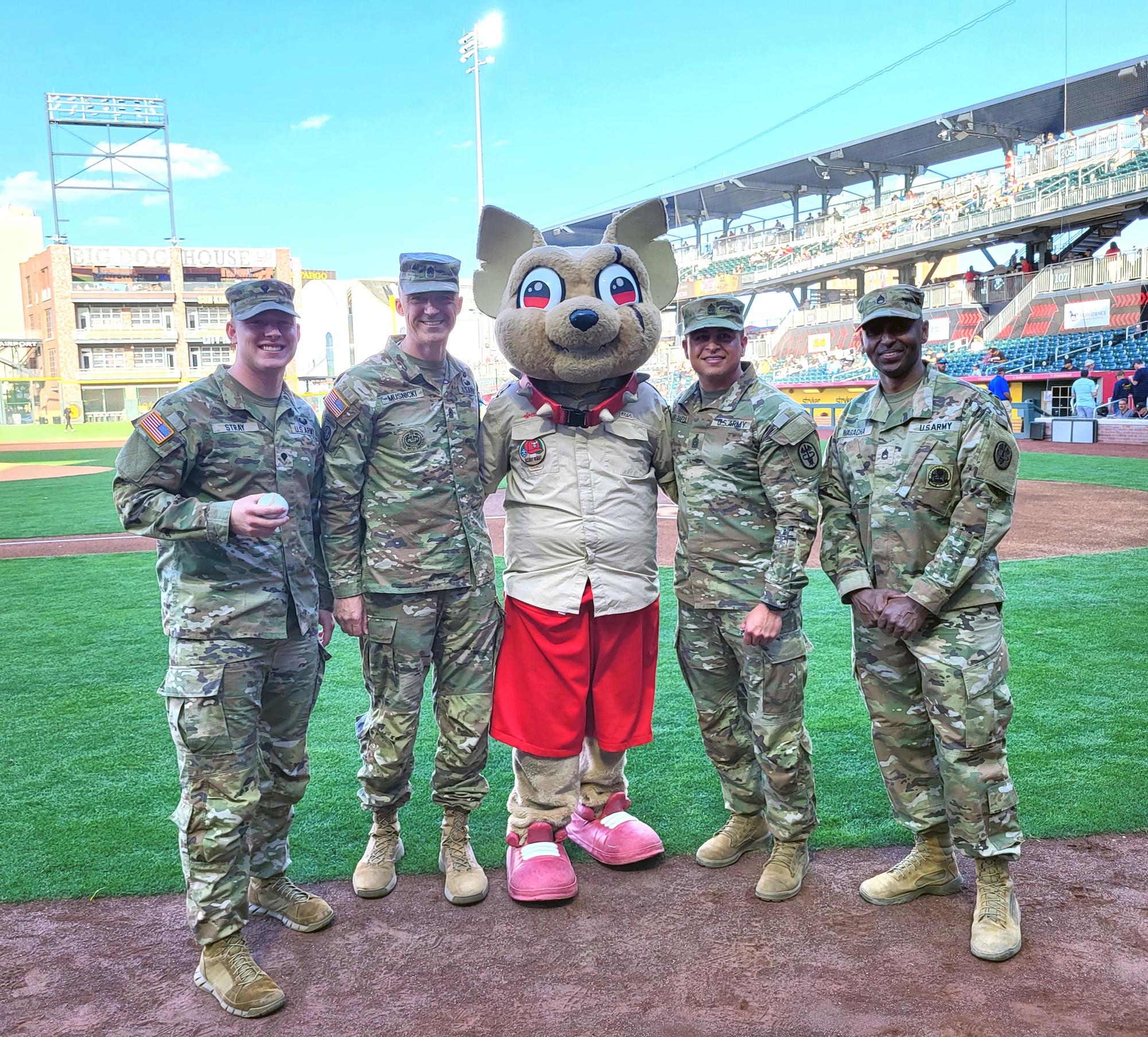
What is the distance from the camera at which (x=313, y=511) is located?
138 inches

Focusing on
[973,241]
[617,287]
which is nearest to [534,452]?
[617,287]

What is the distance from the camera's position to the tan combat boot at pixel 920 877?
136 inches

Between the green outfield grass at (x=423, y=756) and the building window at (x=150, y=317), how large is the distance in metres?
56.6

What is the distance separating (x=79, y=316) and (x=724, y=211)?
38969mm

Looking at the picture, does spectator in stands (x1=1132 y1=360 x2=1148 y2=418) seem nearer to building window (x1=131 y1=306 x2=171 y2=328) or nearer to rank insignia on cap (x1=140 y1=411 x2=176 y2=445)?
rank insignia on cap (x1=140 y1=411 x2=176 y2=445)

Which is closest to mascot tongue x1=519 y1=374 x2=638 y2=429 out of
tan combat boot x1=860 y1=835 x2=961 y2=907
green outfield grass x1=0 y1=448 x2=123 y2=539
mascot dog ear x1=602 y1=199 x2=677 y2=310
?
mascot dog ear x1=602 y1=199 x2=677 y2=310

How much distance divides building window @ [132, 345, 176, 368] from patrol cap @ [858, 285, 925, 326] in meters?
62.0

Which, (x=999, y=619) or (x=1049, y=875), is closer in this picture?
(x=999, y=619)

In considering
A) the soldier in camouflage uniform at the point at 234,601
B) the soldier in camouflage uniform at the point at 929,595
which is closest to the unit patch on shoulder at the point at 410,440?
the soldier in camouflage uniform at the point at 234,601

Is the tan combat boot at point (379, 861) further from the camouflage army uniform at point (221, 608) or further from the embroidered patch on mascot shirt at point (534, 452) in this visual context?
the embroidered patch on mascot shirt at point (534, 452)

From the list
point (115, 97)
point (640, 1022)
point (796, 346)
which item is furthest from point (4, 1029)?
point (115, 97)

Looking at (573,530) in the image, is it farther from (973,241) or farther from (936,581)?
(973,241)

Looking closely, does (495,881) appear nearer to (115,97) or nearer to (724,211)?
(724,211)

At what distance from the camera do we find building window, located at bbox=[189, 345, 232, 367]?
193 ft
